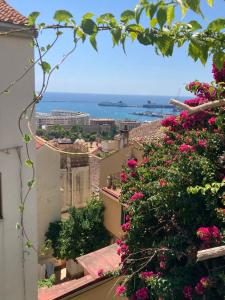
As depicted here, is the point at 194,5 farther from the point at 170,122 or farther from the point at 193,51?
the point at 170,122

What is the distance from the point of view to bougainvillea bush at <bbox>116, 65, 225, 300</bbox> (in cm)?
395

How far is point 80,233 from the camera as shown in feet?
60.2

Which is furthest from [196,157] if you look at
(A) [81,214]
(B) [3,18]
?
(A) [81,214]

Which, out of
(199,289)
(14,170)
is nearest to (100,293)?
(14,170)

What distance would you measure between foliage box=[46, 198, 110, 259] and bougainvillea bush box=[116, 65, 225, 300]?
13.3 m

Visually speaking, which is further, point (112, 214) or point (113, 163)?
point (113, 163)

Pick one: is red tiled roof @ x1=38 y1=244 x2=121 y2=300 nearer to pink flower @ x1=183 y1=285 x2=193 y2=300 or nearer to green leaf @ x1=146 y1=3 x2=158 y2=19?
pink flower @ x1=183 y1=285 x2=193 y2=300

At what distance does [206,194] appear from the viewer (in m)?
4.12

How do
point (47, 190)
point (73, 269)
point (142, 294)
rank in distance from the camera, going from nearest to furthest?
1. point (142, 294)
2. point (73, 269)
3. point (47, 190)

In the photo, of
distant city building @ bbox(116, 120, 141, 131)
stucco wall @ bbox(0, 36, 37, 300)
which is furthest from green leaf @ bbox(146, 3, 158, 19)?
distant city building @ bbox(116, 120, 141, 131)

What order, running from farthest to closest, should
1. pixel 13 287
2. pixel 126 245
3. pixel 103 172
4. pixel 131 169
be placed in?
pixel 103 172, pixel 13 287, pixel 131 169, pixel 126 245

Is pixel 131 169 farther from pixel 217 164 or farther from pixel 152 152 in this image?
pixel 217 164

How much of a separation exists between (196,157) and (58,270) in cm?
1578

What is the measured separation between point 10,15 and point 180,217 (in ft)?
15.4
